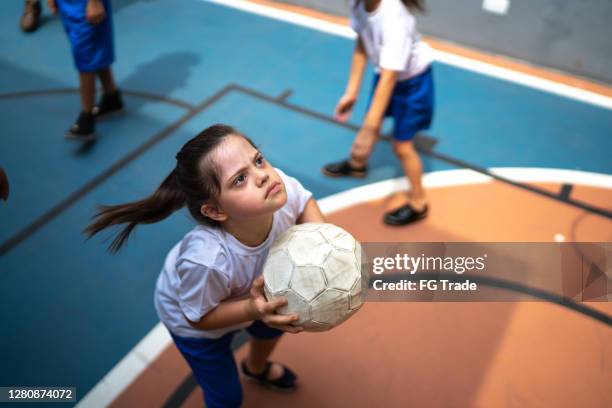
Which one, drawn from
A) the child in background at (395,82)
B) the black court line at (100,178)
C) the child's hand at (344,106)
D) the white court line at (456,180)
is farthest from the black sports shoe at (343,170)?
the black court line at (100,178)

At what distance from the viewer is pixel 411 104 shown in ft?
8.00

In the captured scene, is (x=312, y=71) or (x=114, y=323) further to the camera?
(x=312, y=71)

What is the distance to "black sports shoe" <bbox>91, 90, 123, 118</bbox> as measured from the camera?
3.46 meters

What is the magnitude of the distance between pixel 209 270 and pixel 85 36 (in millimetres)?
2301

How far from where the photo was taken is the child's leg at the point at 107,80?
334 cm

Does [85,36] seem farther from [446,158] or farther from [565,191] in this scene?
[565,191]

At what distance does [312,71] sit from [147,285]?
222 cm

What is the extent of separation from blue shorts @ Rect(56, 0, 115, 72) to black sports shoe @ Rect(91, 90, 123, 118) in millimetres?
300

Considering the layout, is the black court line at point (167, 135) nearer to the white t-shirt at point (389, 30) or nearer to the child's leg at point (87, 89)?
the child's leg at point (87, 89)

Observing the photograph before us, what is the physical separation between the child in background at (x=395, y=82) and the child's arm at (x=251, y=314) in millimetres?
850

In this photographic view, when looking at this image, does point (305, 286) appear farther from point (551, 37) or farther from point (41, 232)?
point (551, 37)

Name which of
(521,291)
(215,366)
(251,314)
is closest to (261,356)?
(215,366)

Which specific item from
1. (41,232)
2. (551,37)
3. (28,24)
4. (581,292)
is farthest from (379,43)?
(28,24)

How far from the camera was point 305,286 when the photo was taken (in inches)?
48.9
